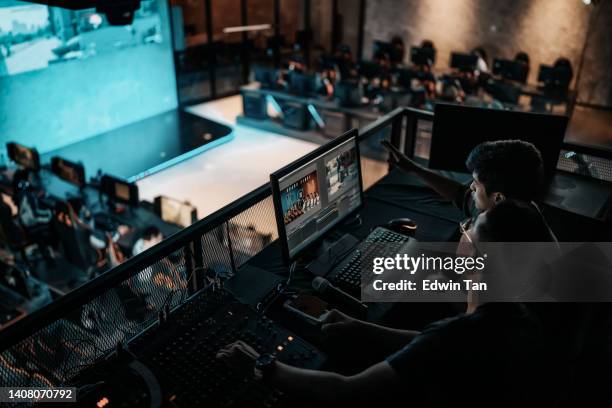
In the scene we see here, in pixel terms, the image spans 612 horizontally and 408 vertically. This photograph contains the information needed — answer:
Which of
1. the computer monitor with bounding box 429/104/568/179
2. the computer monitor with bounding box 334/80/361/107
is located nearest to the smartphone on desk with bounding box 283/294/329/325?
the computer monitor with bounding box 429/104/568/179

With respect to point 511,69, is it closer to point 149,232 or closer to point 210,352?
point 149,232

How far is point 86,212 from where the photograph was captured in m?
4.89

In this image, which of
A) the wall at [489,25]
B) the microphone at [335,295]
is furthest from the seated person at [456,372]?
the wall at [489,25]

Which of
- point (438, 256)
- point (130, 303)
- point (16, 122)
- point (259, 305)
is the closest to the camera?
point (130, 303)

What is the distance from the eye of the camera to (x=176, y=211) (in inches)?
181

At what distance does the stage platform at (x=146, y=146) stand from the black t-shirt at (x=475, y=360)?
6614 mm

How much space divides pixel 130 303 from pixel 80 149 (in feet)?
24.7

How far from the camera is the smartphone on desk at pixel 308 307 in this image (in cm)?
183

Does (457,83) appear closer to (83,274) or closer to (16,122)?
(83,274)

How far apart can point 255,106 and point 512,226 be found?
26.1ft

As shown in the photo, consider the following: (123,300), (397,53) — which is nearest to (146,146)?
(397,53)

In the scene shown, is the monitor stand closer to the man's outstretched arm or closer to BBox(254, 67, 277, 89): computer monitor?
the man's outstretched arm

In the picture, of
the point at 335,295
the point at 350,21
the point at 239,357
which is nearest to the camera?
the point at 239,357

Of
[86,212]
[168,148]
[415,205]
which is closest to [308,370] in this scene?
[415,205]
